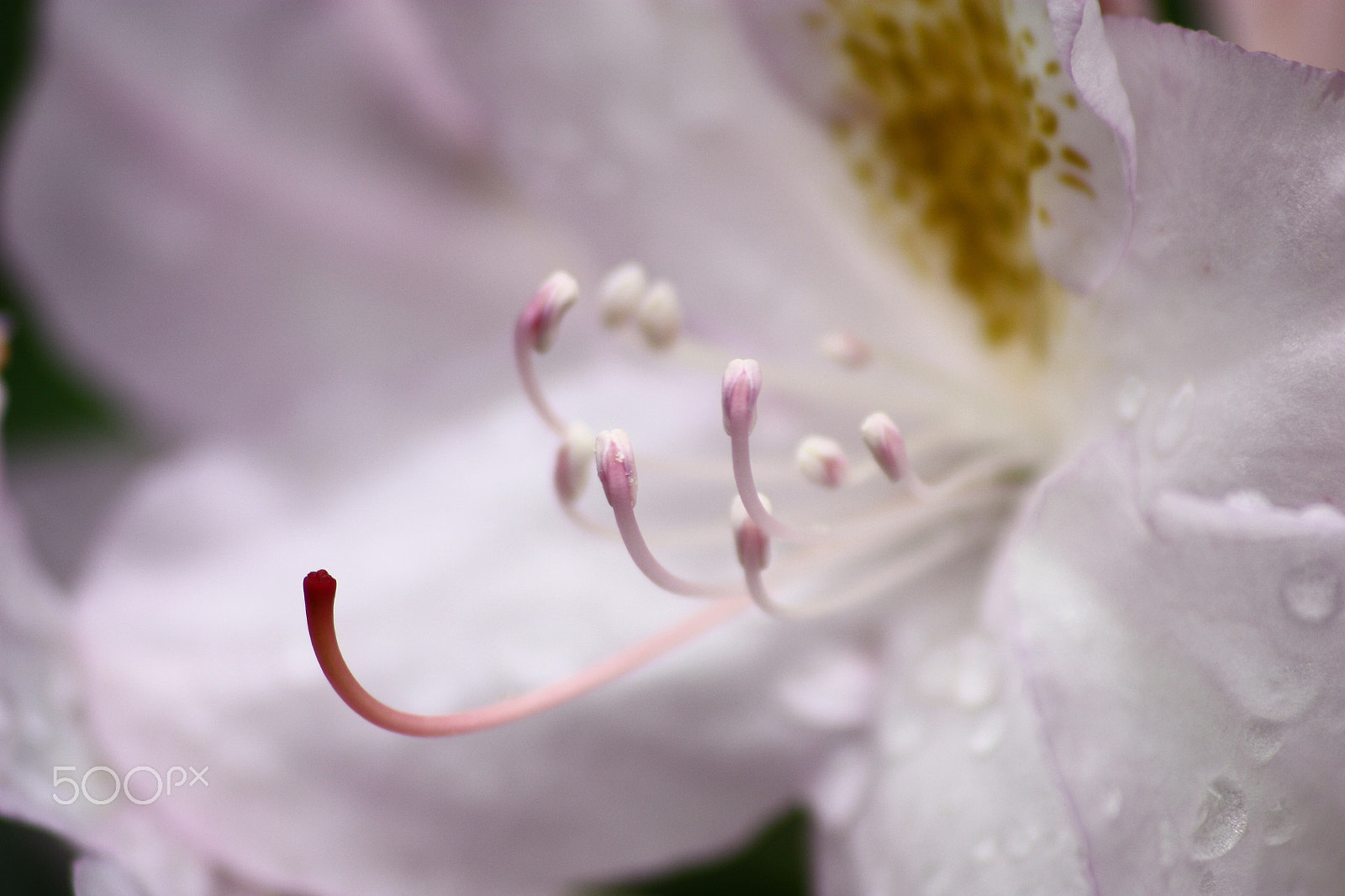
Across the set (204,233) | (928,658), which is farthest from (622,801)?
(204,233)

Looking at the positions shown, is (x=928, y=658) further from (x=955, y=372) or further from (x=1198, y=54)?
(x=1198, y=54)

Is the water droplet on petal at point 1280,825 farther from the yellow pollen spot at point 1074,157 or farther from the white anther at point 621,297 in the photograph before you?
the white anther at point 621,297

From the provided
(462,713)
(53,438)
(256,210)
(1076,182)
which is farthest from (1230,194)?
(53,438)

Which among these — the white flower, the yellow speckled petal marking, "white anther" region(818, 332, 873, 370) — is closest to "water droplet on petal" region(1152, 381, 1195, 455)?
the white flower

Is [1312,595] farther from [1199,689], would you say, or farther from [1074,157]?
[1074,157]

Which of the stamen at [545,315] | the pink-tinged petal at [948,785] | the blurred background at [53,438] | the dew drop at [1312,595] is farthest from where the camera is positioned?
the blurred background at [53,438]

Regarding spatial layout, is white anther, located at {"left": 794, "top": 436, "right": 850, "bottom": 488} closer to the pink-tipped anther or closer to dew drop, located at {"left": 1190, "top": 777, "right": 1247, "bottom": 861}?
the pink-tipped anther

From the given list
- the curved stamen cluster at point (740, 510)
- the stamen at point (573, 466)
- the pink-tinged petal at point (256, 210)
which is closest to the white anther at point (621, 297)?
the curved stamen cluster at point (740, 510)
